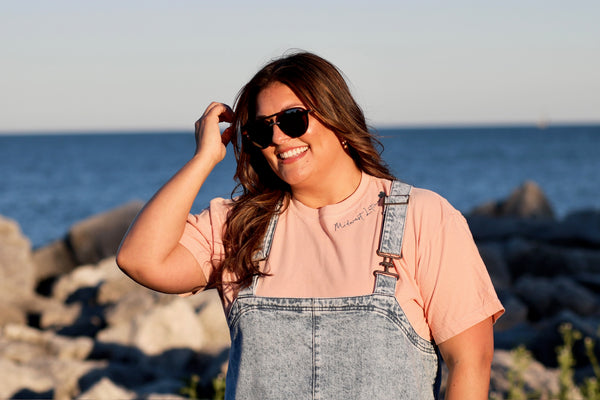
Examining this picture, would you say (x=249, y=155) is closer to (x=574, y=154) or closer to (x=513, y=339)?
(x=513, y=339)

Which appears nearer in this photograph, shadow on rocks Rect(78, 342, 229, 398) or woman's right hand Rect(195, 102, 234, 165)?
woman's right hand Rect(195, 102, 234, 165)

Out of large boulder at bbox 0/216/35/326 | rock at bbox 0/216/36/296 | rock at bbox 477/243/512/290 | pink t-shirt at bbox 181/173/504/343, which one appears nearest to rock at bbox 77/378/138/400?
pink t-shirt at bbox 181/173/504/343

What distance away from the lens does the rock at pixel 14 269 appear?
416 inches

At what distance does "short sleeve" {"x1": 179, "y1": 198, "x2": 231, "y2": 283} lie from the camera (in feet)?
8.95

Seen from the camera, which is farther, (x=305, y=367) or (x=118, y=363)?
(x=118, y=363)

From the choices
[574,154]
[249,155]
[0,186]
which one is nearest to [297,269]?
[249,155]

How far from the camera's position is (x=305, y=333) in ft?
8.01

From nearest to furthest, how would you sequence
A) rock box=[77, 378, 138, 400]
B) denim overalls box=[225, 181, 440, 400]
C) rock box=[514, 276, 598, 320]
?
denim overalls box=[225, 181, 440, 400] → rock box=[77, 378, 138, 400] → rock box=[514, 276, 598, 320]

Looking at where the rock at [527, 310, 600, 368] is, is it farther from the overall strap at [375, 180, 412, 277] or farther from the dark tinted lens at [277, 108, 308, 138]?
the dark tinted lens at [277, 108, 308, 138]

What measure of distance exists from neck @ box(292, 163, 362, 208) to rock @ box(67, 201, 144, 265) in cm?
1239

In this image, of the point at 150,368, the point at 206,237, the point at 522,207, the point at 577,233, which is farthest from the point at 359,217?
the point at 522,207

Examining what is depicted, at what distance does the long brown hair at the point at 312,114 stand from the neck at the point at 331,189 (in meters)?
0.08

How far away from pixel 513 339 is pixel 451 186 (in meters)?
35.5

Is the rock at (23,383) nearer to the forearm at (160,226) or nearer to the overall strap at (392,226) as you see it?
the forearm at (160,226)
